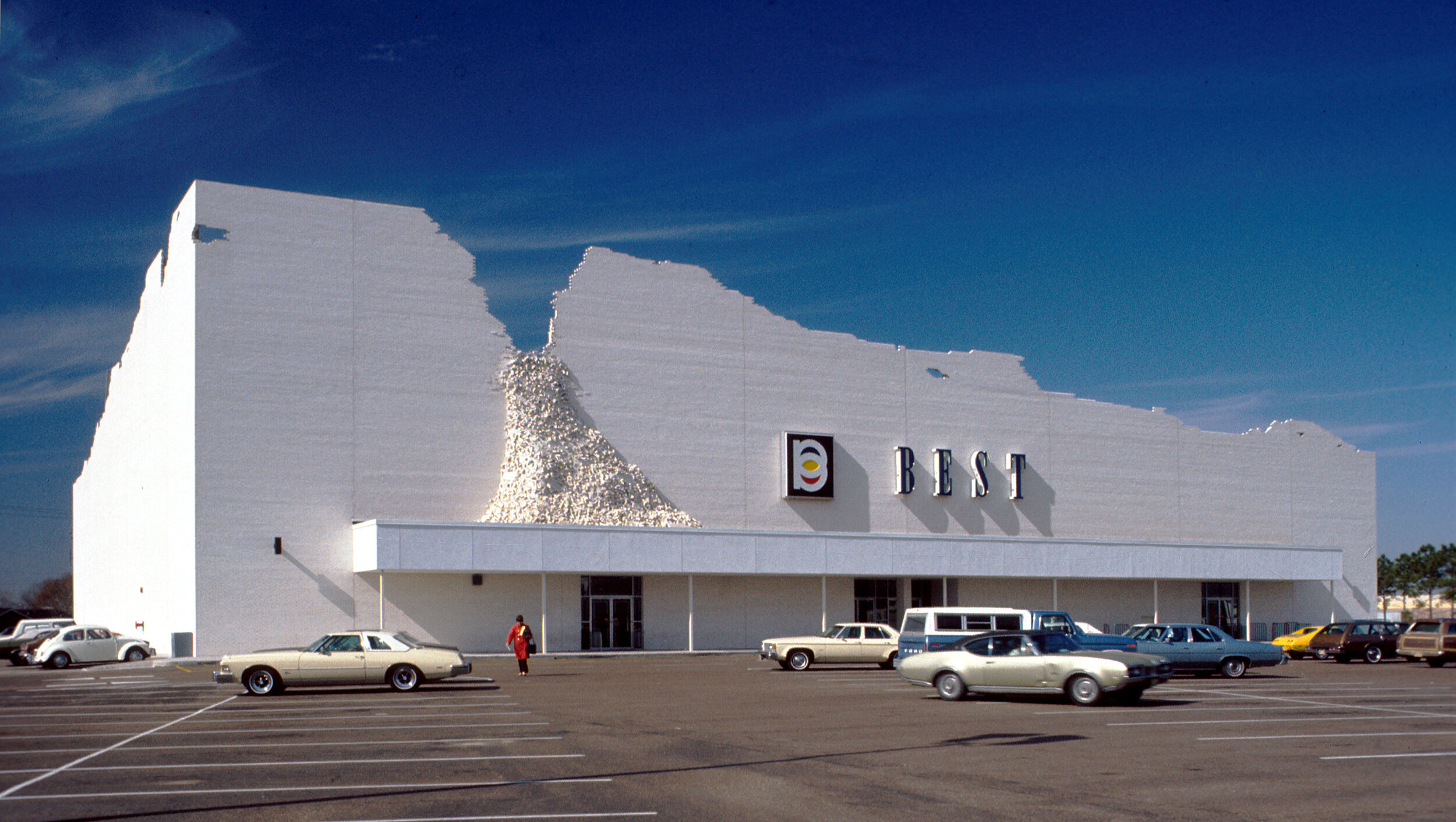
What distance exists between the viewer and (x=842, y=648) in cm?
3334

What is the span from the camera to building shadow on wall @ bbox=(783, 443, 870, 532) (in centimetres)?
5331

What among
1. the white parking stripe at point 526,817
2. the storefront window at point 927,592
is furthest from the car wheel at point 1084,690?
the storefront window at point 927,592

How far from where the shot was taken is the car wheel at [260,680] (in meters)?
24.5

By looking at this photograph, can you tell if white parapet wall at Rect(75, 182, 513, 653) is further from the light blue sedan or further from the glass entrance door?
the light blue sedan

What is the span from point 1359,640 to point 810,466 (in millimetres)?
22386

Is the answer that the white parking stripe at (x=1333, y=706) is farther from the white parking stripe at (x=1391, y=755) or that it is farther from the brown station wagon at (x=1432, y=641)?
the brown station wagon at (x=1432, y=641)

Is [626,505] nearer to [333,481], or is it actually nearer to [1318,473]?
[333,481]

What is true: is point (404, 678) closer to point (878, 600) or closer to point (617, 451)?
point (617, 451)

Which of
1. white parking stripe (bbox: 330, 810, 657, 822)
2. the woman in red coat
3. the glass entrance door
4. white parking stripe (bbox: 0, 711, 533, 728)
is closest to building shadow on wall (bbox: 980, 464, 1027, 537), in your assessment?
the glass entrance door

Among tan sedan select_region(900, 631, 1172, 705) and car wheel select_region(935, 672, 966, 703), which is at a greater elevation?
tan sedan select_region(900, 631, 1172, 705)

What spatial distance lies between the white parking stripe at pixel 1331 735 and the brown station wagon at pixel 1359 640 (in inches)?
946

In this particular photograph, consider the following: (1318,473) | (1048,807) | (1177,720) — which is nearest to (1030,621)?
(1177,720)

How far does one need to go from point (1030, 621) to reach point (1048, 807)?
20.3 metres

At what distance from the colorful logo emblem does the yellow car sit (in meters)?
18.9
